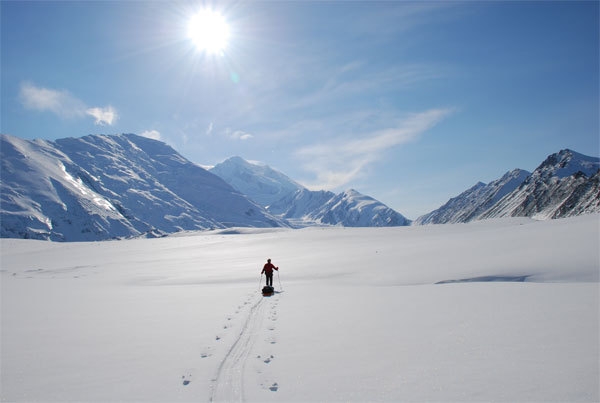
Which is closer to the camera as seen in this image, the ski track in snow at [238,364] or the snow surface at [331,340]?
the snow surface at [331,340]

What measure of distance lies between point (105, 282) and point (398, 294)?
21747 millimetres

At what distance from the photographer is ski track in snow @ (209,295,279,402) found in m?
6.47

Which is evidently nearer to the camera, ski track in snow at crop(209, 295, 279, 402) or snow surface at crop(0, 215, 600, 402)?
snow surface at crop(0, 215, 600, 402)

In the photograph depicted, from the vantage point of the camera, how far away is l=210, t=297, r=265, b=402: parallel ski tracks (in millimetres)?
6422

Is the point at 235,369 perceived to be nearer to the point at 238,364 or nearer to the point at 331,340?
the point at 238,364

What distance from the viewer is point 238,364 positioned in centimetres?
781

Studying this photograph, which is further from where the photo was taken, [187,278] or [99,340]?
[187,278]

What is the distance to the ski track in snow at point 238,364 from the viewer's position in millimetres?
6471

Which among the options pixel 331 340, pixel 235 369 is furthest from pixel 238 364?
pixel 331 340

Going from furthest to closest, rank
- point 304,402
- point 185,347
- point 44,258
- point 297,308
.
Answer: point 44,258, point 297,308, point 185,347, point 304,402

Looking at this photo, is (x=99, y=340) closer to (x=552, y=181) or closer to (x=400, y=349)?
(x=400, y=349)

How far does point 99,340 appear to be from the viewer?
9.64 m

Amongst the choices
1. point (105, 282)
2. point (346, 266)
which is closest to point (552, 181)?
point (346, 266)

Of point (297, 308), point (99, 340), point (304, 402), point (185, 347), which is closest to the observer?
point (304, 402)
